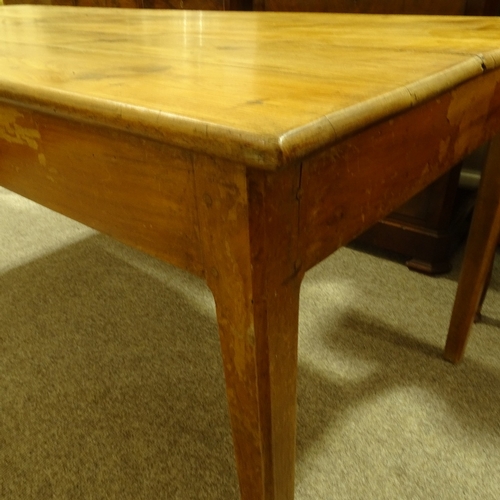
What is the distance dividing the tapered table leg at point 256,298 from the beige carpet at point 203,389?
366mm

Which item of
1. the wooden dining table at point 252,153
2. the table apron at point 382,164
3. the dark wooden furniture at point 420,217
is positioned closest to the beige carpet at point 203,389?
the dark wooden furniture at point 420,217

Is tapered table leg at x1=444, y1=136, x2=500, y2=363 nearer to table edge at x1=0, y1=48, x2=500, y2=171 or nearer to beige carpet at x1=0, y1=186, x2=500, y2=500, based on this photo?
beige carpet at x1=0, y1=186, x2=500, y2=500

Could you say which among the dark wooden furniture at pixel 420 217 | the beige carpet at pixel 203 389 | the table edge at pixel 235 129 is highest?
the table edge at pixel 235 129

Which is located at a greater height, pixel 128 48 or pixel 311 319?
pixel 128 48

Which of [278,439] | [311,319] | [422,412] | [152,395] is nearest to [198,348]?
[152,395]

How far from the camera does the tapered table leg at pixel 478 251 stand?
0.79 meters

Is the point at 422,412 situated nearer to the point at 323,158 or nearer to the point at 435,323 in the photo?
the point at 435,323

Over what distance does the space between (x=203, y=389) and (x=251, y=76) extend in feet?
2.17

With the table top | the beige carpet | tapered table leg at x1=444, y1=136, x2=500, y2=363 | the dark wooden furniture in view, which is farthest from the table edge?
the dark wooden furniture

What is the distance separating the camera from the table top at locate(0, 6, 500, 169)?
0.32m

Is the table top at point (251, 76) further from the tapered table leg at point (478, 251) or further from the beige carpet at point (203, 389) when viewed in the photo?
the beige carpet at point (203, 389)

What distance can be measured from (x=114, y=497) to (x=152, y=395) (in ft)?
0.69

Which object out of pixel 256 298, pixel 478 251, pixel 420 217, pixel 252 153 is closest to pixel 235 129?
pixel 252 153

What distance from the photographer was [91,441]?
2.76 ft
